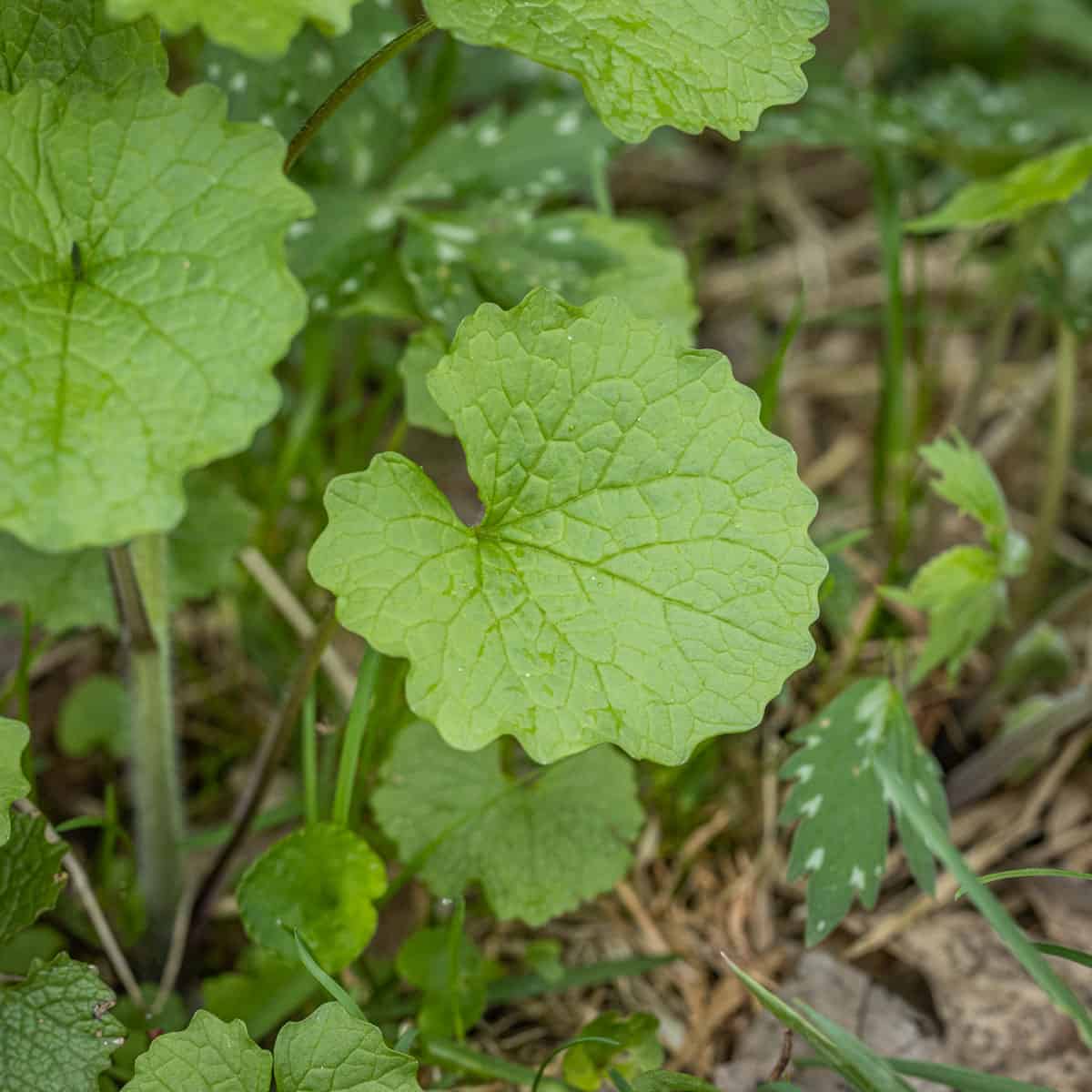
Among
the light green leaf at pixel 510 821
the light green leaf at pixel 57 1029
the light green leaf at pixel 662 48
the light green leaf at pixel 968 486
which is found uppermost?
the light green leaf at pixel 662 48

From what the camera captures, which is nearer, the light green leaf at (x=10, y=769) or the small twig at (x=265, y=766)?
the light green leaf at (x=10, y=769)

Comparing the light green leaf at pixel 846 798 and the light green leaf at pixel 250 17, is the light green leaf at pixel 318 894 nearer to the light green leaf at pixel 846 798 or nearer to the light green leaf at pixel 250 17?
the light green leaf at pixel 846 798

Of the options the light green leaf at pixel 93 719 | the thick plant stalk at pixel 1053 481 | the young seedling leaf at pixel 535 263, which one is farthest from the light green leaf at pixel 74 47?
the thick plant stalk at pixel 1053 481

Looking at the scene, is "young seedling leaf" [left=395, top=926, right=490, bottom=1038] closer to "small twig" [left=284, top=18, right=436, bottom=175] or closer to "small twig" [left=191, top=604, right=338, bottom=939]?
"small twig" [left=191, top=604, right=338, bottom=939]

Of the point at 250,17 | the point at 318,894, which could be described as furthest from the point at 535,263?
the point at 318,894

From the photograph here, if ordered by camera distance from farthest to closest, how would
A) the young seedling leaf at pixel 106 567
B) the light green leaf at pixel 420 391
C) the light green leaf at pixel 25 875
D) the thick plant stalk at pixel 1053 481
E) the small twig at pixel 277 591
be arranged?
the thick plant stalk at pixel 1053 481 → the small twig at pixel 277 591 → the young seedling leaf at pixel 106 567 → the light green leaf at pixel 420 391 → the light green leaf at pixel 25 875

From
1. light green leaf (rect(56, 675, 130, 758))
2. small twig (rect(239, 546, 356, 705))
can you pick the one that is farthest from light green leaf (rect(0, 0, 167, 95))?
light green leaf (rect(56, 675, 130, 758))

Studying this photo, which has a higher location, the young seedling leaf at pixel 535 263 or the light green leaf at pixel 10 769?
the young seedling leaf at pixel 535 263

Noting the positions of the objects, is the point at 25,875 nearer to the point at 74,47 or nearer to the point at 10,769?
the point at 10,769
